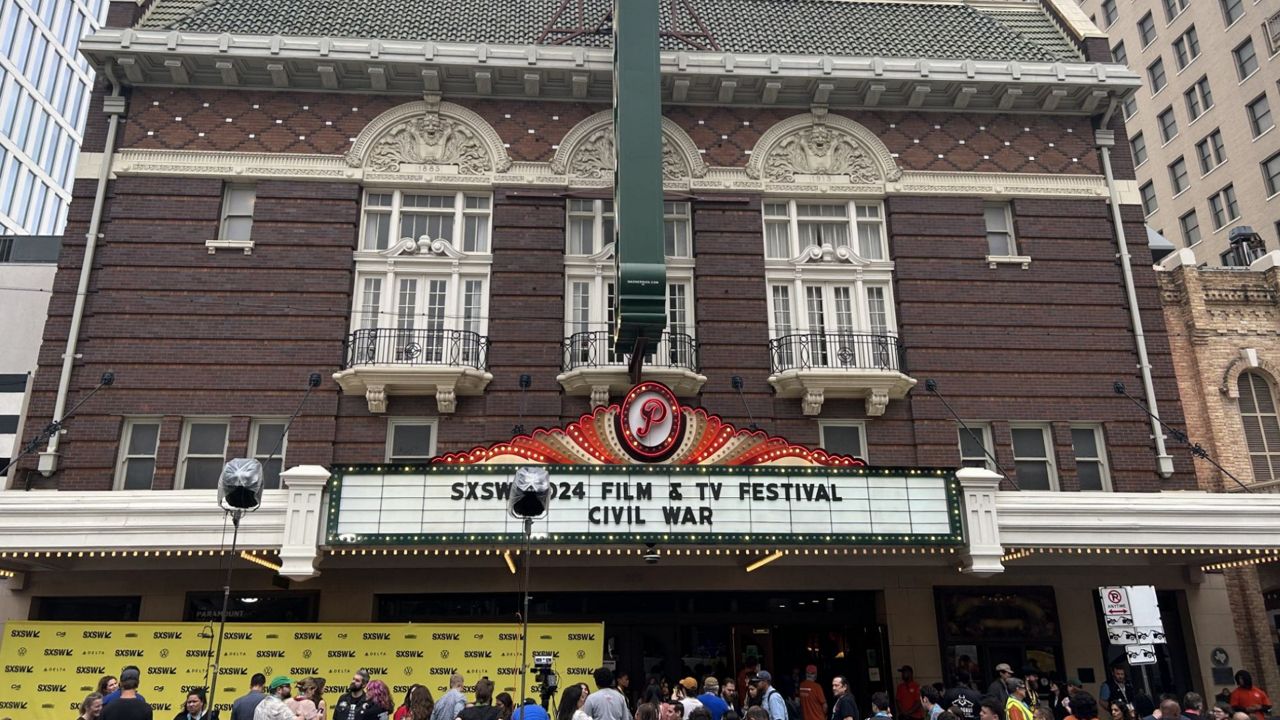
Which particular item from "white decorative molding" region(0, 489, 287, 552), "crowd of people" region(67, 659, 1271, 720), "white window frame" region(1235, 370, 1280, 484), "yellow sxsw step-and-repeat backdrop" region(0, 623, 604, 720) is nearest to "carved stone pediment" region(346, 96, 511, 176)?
"white decorative molding" region(0, 489, 287, 552)

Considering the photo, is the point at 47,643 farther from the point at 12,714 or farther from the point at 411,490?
the point at 411,490

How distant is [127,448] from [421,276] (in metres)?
6.68

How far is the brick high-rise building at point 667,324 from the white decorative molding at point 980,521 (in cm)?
7

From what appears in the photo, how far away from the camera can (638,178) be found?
1772cm

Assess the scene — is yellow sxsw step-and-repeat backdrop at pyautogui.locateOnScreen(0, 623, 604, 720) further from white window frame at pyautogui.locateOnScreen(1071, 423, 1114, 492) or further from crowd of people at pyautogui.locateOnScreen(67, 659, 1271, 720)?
white window frame at pyautogui.locateOnScreen(1071, 423, 1114, 492)

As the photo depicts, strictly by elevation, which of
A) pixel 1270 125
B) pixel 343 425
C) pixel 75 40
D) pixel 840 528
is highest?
pixel 75 40

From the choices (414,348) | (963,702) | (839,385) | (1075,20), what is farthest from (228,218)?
(1075,20)

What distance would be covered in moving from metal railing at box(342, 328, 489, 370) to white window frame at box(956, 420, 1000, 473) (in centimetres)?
1005

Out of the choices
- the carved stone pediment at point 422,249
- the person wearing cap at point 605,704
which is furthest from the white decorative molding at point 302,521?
the carved stone pediment at point 422,249

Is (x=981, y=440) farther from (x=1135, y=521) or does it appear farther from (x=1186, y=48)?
(x=1186, y=48)

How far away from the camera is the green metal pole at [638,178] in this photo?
16703mm

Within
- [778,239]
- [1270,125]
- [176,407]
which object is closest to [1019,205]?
[778,239]

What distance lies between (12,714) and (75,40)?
59.9m

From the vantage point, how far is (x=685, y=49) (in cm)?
2138
